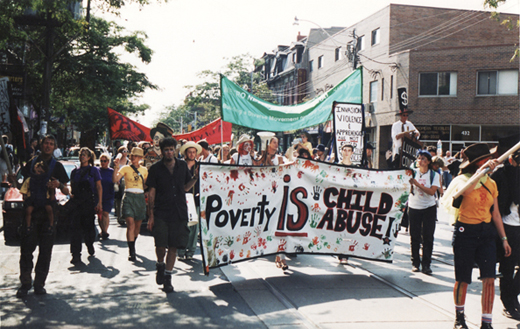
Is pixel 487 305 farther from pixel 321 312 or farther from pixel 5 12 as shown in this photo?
pixel 5 12

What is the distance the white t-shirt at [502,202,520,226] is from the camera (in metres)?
5.43

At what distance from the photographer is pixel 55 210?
638 centimetres

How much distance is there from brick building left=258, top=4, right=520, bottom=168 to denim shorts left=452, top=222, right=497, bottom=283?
90.2 ft

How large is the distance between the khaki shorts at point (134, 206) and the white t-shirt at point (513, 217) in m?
5.53

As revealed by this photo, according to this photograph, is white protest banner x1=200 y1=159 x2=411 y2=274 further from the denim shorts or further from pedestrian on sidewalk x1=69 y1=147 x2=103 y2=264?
pedestrian on sidewalk x1=69 y1=147 x2=103 y2=264

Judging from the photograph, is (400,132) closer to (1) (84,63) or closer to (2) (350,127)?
(2) (350,127)

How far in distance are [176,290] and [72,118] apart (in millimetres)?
34665

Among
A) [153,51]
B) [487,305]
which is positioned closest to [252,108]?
[487,305]

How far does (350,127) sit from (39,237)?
20.0 ft

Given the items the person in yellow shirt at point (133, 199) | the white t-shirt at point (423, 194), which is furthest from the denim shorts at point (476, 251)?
the person in yellow shirt at point (133, 199)

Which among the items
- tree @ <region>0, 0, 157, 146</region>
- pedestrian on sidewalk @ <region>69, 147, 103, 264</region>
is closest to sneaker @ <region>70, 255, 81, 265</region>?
pedestrian on sidewalk @ <region>69, 147, 103, 264</region>

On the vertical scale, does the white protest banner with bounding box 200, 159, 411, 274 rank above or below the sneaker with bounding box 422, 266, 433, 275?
above

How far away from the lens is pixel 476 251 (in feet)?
16.1

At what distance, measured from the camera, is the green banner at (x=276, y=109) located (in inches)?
344
